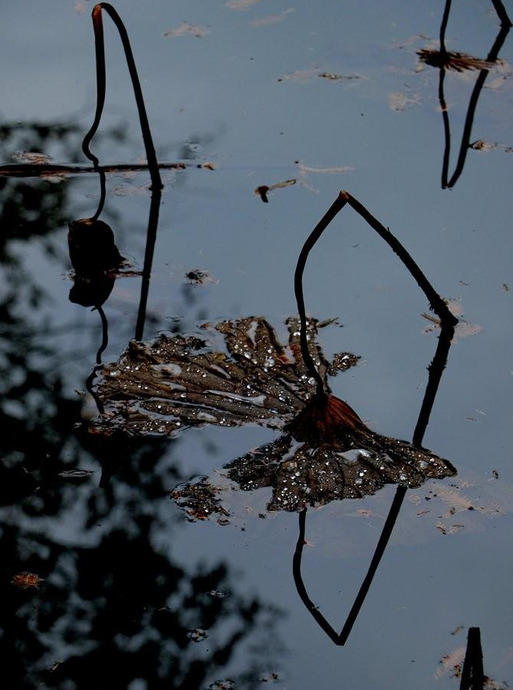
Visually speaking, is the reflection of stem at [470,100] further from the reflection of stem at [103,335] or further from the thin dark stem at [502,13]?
the reflection of stem at [103,335]

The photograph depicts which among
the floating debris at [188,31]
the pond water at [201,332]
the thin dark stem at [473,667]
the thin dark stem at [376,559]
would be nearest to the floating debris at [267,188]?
the pond water at [201,332]

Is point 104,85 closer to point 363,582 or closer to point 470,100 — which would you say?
point 470,100

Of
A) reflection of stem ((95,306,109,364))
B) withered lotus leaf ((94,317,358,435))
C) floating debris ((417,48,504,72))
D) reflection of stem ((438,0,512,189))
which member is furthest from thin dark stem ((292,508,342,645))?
floating debris ((417,48,504,72))

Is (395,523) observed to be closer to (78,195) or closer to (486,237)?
(486,237)

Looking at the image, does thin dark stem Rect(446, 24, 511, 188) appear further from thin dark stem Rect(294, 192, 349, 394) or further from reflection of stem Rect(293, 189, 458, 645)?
thin dark stem Rect(294, 192, 349, 394)

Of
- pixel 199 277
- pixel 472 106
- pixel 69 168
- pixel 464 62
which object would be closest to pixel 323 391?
pixel 199 277

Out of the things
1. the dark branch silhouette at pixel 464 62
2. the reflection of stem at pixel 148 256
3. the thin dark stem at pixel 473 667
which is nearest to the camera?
the thin dark stem at pixel 473 667
